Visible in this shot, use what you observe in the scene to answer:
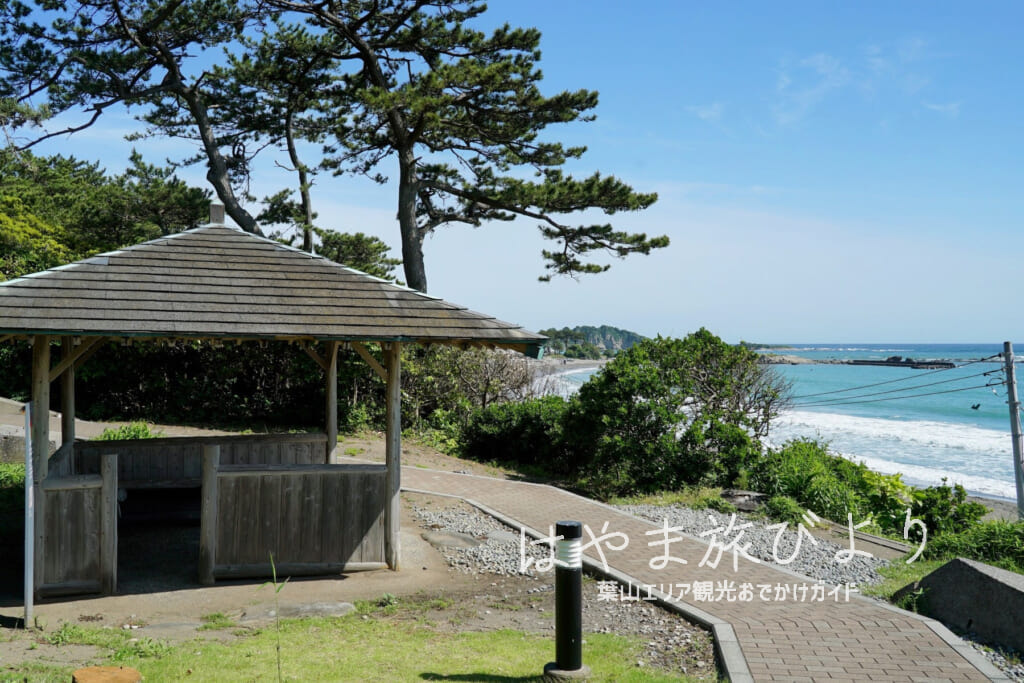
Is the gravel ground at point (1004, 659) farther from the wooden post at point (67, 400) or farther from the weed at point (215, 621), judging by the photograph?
the wooden post at point (67, 400)

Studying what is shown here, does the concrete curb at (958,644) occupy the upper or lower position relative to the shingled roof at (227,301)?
lower

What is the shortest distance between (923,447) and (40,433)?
132ft

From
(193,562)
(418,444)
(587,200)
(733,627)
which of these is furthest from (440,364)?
(733,627)

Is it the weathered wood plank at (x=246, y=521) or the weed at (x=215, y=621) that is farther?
the weathered wood plank at (x=246, y=521)

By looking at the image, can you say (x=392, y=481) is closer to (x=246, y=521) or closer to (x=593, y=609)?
(x=246, y=521)

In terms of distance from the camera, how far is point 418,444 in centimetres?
1961

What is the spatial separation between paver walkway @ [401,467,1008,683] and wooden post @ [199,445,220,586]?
4.25 meters

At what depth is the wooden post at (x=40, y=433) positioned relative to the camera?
25.8 feet

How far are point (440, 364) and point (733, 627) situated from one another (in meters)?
15.3

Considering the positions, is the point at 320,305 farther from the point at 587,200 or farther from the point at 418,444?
the point at 587,200

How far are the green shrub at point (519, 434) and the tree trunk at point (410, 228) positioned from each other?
20.0 feet

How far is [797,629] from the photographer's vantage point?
6875mm

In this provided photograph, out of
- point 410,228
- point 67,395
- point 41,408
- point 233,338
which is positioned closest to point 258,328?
point 233,338

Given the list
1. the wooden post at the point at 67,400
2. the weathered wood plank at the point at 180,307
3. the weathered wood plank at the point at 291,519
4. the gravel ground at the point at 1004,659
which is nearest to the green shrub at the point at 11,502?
the wooden post at the point at 67,400
